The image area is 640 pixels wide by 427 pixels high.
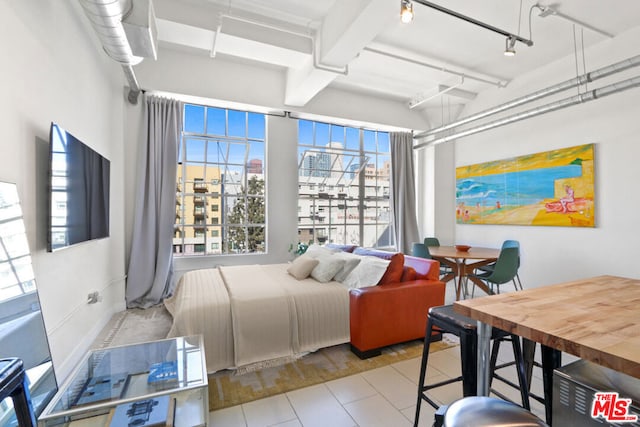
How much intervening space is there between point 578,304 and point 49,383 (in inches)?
105

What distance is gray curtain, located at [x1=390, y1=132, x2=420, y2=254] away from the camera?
5652 mm

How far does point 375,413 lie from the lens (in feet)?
6.07

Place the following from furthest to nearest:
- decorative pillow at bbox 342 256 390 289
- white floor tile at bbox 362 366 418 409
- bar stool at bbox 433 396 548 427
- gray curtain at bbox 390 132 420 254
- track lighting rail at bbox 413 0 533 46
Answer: gray curtain at bbox 390 132 420 254 < decorative pillow at bbox 342 256 390 289 < track lighting rail at bbox 413 0 533 46 < white floor tile at bbox 362 366 418 409 < bar stool at bbox 433 396 548 427

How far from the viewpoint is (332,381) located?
2195mm

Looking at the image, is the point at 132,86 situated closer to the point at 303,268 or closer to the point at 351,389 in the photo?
the point at 303,268

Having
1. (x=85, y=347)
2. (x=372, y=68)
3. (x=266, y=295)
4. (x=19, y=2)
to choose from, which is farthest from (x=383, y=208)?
(x=19, y=2)

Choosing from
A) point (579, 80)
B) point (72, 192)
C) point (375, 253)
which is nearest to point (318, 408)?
point (375, 253)

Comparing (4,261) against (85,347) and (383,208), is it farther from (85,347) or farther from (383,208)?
(383,208)

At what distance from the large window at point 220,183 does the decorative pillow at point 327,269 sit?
2013 millimetres

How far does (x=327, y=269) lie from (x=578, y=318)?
2.13 meters

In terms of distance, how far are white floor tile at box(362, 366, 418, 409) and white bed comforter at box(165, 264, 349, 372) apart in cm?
50

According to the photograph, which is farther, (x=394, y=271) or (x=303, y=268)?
(x=303, y=268)

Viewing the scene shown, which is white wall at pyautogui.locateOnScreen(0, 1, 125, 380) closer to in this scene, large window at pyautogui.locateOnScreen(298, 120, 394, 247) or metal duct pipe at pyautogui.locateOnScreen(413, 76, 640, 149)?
large window at pyautogui.locateOnScreen(298, 120, 394, 247)

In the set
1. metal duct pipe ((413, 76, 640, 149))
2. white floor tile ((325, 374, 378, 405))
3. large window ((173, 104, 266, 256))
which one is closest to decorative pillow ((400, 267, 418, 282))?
white floor tile ((325, 374, 378, 405))
